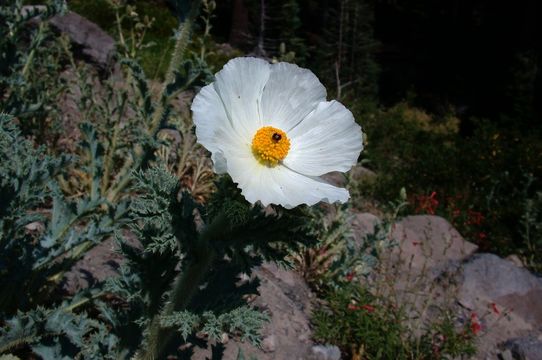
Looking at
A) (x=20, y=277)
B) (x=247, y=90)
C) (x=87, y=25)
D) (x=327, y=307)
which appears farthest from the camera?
(x=87, y=25)

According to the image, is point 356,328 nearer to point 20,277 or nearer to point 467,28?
point 20,277

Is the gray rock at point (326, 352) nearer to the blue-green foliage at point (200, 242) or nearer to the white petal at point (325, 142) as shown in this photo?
the blue-green foliage at point (200, 242)

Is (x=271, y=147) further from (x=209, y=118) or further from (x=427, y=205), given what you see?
(x=427, y=205)

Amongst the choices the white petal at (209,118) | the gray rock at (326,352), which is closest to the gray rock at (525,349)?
A: the gray rock at (326,352)

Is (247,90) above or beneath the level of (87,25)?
beneath

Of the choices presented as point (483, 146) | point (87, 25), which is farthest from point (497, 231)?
point (87, 25)

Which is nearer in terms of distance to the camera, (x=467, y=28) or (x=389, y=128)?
(x=389, y=128)

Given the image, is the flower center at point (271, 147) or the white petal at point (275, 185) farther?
the flower center at point (271, 147)
